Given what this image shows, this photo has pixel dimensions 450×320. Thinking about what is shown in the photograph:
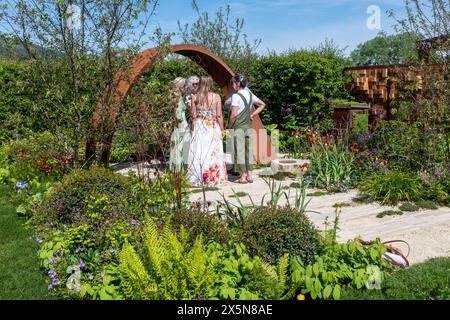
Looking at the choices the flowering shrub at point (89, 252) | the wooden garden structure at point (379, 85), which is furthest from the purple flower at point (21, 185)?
the wooden garden structure at point (379, 85)

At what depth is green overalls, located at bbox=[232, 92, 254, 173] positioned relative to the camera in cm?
822

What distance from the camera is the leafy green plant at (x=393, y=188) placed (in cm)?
649

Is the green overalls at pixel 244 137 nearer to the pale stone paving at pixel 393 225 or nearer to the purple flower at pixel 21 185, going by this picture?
the pale stone paving at pixel 393 225

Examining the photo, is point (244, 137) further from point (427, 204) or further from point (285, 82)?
point (285, 82)

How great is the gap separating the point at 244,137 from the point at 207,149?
692mm

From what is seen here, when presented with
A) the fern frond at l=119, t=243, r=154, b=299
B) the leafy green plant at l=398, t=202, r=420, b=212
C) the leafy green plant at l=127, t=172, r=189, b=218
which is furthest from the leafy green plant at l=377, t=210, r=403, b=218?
the fern frond at l=119, t=243, r=154, b=299

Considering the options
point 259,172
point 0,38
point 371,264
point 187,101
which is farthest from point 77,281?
point 259,172

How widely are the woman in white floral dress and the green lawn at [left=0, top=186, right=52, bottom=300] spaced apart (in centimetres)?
293

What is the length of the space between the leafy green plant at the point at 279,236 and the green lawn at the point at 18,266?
1659 millimetres

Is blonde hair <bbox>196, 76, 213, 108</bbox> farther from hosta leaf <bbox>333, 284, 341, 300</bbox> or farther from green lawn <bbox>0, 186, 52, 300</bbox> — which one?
hosta leaf <bbox>333, 284, 341, 300</bbox>

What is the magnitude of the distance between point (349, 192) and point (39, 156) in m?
4.99

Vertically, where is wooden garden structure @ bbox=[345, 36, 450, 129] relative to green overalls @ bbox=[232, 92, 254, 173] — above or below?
above

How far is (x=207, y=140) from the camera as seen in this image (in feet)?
26.3

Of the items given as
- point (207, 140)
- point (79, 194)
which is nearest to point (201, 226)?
point (79, 194)
